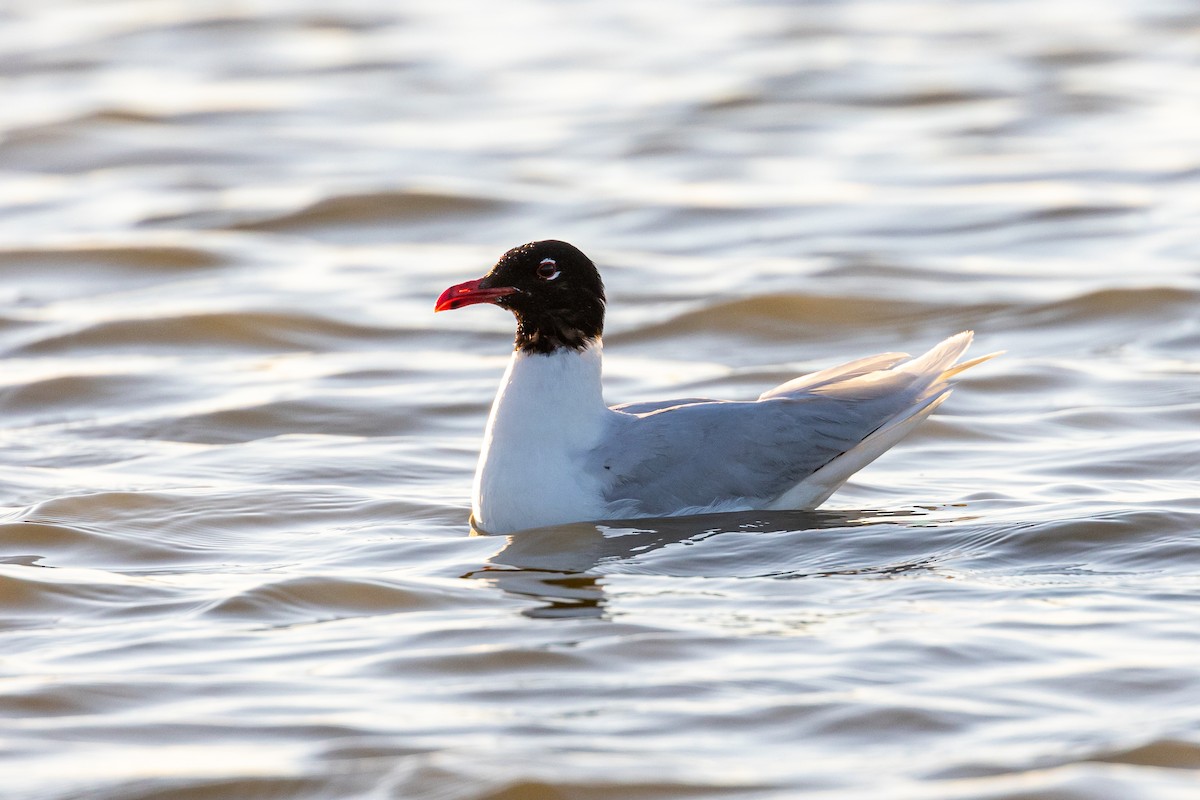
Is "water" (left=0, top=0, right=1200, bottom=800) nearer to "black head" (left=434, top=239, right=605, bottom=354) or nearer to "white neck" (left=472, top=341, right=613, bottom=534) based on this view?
"white neck" (left=472, top=341, right=613, bottom=534)

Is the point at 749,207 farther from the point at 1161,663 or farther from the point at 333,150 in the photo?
the point at 1161,663

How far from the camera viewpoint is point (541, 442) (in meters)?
7.45

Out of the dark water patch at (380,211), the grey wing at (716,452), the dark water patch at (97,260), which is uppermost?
the dark water patch at (380,211)

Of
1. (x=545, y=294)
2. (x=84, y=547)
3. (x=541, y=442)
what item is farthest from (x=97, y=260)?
(x=541, y=442)

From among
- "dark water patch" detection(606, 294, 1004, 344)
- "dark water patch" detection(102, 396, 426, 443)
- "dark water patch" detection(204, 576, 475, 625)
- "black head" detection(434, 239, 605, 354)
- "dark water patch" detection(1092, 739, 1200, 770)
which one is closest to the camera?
"dark water patch" detection(1092, 739, 1200, 770)

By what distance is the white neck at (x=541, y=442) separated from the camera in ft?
24.1

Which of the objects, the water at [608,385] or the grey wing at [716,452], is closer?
the water at [608,385]

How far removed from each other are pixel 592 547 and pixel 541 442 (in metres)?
0.53

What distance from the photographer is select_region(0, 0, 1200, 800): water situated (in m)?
5.33

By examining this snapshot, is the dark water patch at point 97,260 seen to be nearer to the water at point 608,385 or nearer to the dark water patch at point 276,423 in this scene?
the water at point 608,385

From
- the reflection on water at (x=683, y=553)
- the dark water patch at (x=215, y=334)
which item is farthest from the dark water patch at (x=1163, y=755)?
the dark water patch at (x=215, y=334)

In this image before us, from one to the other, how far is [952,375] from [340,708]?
3684 millimetres

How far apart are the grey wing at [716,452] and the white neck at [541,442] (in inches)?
4.9

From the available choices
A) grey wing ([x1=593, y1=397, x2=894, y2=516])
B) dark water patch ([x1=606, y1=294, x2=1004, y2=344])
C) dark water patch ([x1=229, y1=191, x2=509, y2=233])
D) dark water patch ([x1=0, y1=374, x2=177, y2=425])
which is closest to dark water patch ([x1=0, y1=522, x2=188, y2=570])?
grey wing ([x1=593, y1=397, x2=894, y2=516])
